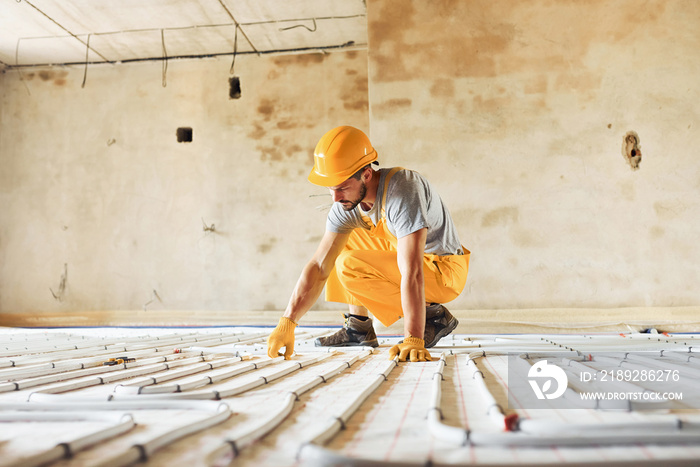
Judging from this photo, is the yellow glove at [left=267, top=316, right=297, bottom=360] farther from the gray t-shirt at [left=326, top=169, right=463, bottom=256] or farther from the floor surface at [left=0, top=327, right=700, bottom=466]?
the gray t-shirt at [left=326, top=169, right=463, bottom=256]

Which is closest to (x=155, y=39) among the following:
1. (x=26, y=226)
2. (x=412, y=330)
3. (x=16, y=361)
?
(x=26, y=226)

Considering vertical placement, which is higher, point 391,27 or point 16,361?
point 391,27

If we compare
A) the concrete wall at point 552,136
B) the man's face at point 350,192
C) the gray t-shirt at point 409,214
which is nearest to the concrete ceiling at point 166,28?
the concrete wall at point 552,136

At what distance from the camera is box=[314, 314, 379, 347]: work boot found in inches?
109

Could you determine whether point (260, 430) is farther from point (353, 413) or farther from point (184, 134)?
point (184, 134)

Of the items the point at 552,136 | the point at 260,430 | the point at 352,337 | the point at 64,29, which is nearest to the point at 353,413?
the point at 260,430

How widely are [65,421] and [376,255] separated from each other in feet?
5.83

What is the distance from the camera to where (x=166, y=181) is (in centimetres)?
609

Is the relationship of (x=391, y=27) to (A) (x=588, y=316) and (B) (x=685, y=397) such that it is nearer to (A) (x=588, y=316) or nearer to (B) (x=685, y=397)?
(A) (x=588, y=316)

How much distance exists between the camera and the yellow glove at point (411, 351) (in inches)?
78.8

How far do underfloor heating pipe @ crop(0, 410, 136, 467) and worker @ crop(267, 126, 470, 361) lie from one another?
1146mm

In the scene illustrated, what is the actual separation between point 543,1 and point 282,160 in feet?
10.2

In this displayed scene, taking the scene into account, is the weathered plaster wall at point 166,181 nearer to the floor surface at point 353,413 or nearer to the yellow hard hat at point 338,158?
the yellow hard hat at point 338,158

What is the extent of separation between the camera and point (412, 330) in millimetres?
2090
